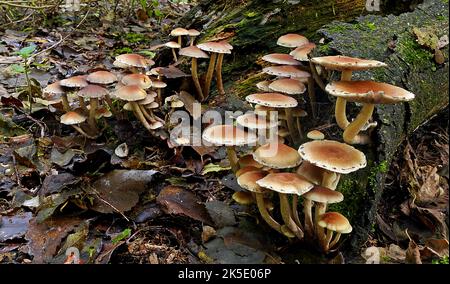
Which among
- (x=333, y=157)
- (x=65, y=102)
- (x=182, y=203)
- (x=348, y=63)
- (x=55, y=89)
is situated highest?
(x=348, y=63)

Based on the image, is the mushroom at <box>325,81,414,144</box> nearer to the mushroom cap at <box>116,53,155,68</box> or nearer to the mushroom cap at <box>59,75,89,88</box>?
the mushroom cap at <box>116,53,155,68</box>

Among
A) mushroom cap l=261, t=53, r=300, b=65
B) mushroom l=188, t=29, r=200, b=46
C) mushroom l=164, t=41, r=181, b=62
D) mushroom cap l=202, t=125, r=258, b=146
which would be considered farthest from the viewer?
mushroom l=188, t=29, r=200, b=46

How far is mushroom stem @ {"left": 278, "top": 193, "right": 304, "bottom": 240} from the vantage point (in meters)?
2.39

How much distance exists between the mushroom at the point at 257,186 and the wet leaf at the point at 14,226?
61.2 inches

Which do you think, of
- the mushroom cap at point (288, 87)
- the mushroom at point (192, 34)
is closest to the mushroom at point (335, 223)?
the mushroom cap at point (288, 87)

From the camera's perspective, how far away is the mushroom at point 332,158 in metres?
2.12

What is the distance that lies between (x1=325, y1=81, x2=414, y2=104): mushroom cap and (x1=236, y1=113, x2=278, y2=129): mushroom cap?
0.54m

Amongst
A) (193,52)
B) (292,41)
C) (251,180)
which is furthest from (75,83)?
(251,180)

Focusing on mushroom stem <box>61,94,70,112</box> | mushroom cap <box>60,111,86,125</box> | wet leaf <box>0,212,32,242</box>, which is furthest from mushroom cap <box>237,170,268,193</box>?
mushroom stem <box>61,94,70,112</box>

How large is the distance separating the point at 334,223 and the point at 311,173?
1.01 feet

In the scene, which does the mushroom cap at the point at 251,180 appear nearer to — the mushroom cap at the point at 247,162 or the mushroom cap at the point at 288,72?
the mushroom cap at the point at 247,162

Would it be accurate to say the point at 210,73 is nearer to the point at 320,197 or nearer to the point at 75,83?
the point at 75,83

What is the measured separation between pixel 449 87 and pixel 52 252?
3.07 meters

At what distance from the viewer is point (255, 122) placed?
2629 millimetres
